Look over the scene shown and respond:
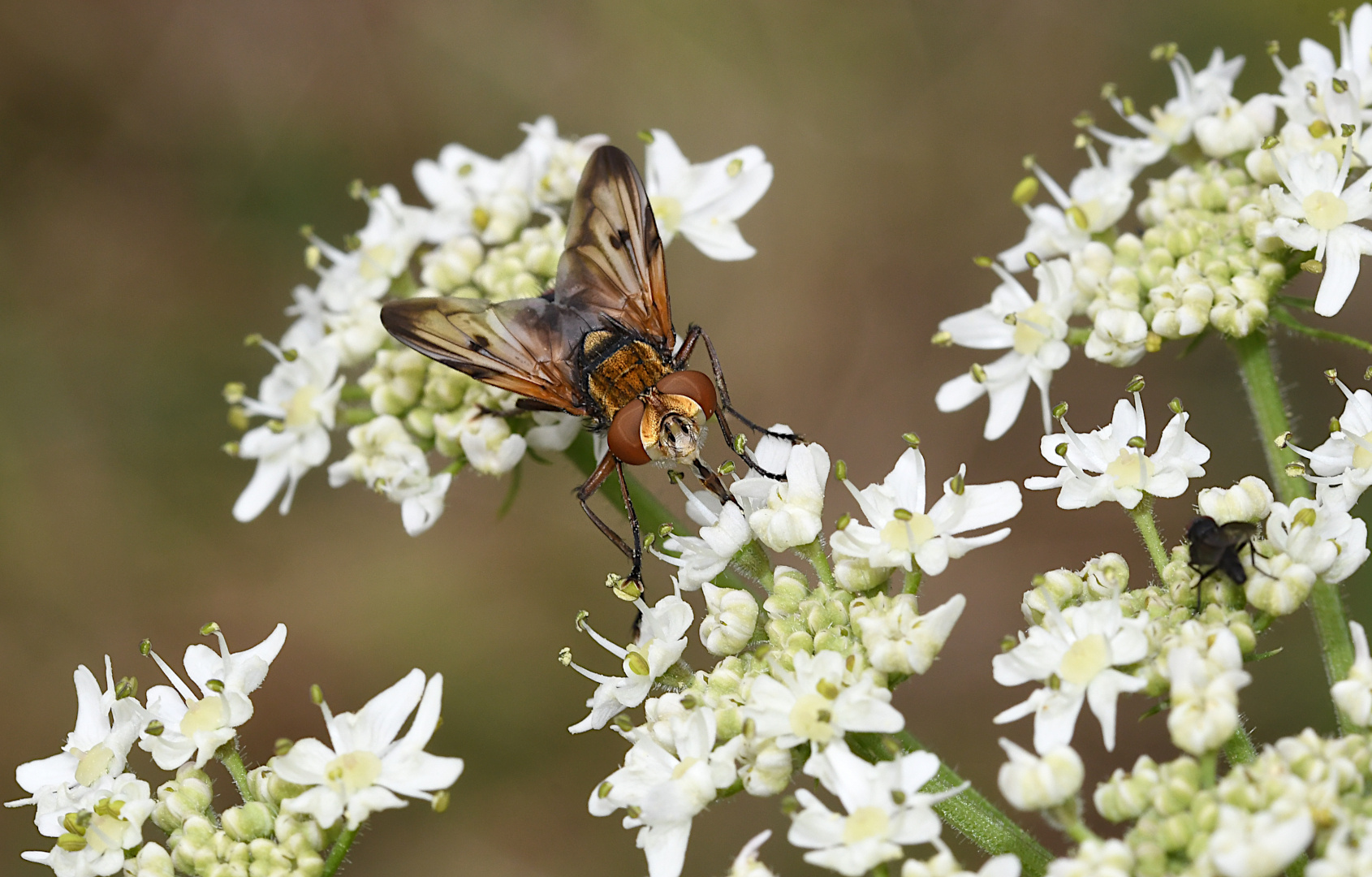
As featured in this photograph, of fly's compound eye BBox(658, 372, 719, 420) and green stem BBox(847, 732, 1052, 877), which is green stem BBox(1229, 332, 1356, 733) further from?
fly's compound eye BBox(658, 372, 719, 420)

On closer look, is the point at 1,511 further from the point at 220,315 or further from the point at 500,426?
the point at 500,426

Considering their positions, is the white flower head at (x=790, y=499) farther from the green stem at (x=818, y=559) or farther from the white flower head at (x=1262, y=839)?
the white flower head at (x=1262, y=839)

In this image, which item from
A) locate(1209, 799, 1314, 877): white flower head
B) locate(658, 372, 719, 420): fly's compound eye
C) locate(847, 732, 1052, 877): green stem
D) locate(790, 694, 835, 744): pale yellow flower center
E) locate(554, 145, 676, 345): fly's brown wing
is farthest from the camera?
locate(554, 145, 676, 345): fly's brown wing

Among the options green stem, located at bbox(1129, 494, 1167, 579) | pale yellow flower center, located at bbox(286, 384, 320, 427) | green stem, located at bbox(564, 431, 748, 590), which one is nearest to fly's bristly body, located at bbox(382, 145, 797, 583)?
green stem, located at bbox(564, 431, 748, 590)

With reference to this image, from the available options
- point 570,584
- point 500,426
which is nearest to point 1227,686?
point 500,426

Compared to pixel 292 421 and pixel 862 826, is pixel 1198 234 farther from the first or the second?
pixel 292 421
